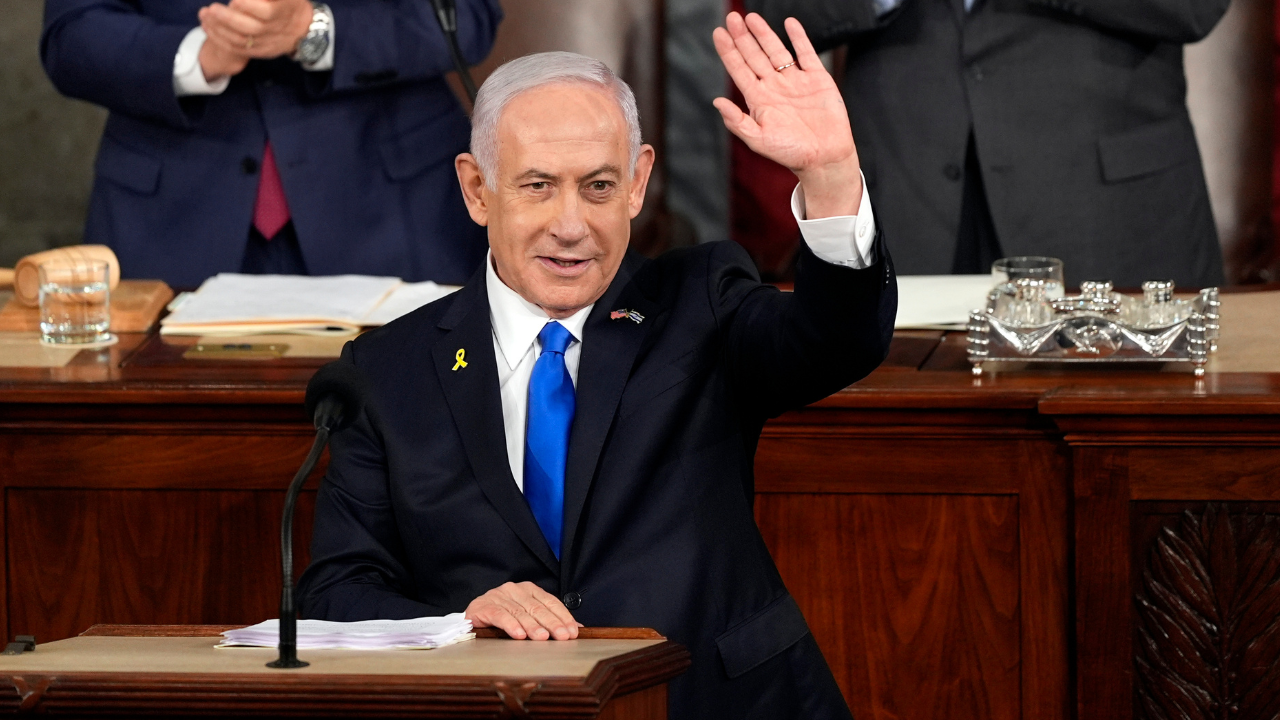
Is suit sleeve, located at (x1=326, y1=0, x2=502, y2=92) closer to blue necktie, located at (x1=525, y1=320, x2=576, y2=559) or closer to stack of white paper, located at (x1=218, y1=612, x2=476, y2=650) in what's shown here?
blue necktie, located at (x1=525, y1=320, x2=576, y2=559)

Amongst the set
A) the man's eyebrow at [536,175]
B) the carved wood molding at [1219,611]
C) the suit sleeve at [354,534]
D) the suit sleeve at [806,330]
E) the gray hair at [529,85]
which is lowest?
the carved wood molding at [1219,611]

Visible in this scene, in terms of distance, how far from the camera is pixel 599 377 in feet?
6.22

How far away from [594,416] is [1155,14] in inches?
59.1

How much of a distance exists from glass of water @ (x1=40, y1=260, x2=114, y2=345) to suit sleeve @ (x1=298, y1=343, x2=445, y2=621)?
33.4 inches

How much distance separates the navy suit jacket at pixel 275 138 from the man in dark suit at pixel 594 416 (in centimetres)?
119

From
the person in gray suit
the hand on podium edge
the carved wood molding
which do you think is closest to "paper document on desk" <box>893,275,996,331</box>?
the person in gray suit

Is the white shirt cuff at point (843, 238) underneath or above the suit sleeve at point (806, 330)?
above

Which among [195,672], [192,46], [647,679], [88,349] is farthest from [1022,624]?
[192,46]

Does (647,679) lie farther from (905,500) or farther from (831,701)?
(905,500)

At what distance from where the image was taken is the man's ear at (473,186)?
1949 millimetres

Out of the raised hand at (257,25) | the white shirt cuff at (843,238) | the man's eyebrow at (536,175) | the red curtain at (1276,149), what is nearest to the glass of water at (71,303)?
the raised hand at (257,25)

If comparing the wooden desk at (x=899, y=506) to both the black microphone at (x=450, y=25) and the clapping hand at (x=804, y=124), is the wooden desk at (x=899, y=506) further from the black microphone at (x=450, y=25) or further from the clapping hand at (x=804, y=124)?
the black microphone at (x=450, y=25)

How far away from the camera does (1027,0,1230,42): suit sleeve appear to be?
2855 millimetres

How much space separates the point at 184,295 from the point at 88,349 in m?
0.29
